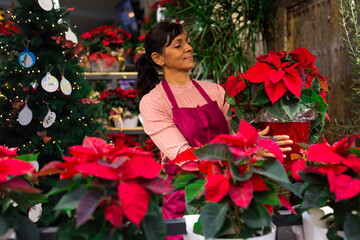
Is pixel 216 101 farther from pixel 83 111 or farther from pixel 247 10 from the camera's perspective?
pixel 247 10

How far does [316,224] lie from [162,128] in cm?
99

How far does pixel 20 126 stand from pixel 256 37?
235 cm

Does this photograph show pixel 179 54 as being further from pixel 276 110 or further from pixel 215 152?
pixel 215 152

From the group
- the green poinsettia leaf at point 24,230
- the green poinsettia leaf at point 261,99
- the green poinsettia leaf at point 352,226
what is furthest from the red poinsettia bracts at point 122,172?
the green poinsettia leaf at point 261,99

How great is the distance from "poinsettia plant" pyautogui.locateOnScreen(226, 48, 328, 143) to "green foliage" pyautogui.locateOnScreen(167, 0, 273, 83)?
7.59 ft

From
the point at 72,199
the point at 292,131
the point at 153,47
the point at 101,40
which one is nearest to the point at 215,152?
the point at 72,199

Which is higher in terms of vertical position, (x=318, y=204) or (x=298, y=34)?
(x=298, y=34)

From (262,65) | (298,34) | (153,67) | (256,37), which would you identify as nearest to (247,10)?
(256,37)

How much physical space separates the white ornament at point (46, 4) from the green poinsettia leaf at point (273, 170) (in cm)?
214

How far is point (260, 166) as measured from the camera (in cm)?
70

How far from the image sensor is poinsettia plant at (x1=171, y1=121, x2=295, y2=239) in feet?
2.13

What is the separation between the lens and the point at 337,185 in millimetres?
674

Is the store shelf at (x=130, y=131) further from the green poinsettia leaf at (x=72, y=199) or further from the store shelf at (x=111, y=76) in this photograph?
the green poinsettia leaf at (x=72, y=199)

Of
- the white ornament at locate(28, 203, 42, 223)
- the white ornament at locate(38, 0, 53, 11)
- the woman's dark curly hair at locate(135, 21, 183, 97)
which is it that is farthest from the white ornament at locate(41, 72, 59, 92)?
the white ornament at locate(28, 203, 42, 223)
